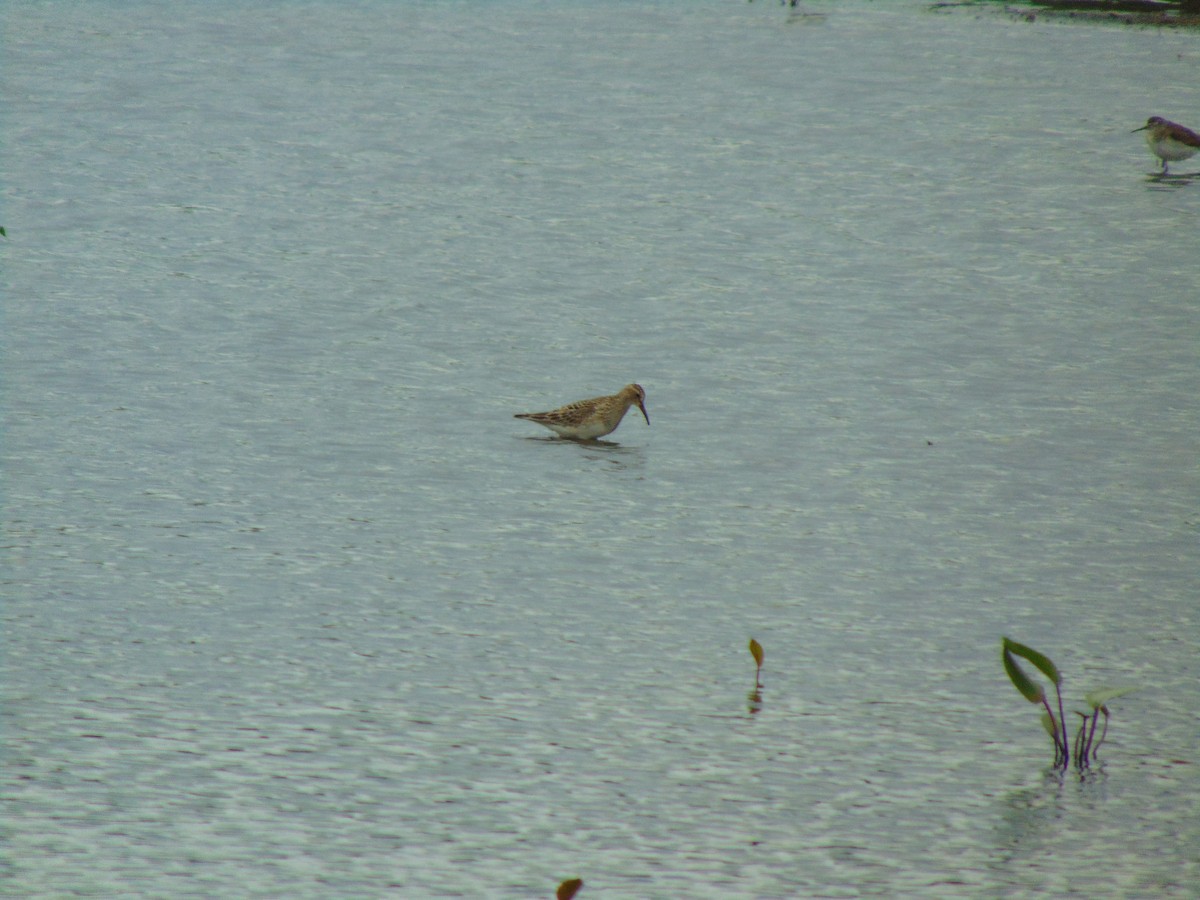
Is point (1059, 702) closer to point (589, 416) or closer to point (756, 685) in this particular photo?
point (756, 685)

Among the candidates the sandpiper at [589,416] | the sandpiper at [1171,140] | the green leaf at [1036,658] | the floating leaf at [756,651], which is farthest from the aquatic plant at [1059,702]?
the sandpiper at [1171,140]

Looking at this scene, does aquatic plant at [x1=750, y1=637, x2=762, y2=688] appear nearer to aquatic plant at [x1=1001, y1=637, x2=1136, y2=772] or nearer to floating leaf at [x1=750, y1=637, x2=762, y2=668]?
floating leaf at [x1=750, y1=637, x2=762, y2=668]

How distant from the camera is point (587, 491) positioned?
10.7 m

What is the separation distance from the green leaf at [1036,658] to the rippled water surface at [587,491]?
35 centimetres

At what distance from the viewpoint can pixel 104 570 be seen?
883 cm

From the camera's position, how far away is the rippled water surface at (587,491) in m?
6.61

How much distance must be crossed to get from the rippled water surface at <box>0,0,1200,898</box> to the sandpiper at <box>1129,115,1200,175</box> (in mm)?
480

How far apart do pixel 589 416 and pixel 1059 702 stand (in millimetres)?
4889

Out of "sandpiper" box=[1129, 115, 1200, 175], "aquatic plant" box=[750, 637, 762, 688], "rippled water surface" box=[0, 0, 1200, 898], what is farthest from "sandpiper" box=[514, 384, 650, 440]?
"sandpiper" box=[1129, 115, 1200, 175]

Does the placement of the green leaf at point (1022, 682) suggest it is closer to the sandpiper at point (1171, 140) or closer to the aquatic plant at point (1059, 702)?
the aquatic plant at point (1059, 702)

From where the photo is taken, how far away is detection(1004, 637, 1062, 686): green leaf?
22.9 feet

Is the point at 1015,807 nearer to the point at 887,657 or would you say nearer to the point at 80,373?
the point at 887,657

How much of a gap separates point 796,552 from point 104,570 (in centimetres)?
346

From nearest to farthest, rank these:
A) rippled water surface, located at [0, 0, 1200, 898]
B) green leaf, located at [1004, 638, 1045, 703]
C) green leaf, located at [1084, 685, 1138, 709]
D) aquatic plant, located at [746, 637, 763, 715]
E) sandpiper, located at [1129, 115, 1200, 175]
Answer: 1. rippled water surface, located at [0, 0, 1200, 898]
2. green leaf, located at [1084, 685, 1138, 709]
3. green leaf, located at [1004, 638, 1045, 703]
4. aquatic plant, located at [746, 637, 763, 715]
5. sandpiper, located at [1129, 115, 1200, 175]
